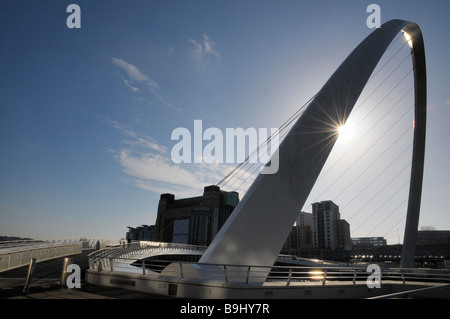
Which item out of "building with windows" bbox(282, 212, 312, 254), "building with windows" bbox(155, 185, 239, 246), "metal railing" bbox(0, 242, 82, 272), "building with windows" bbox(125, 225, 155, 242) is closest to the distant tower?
"building with windows" bbox(282, 212, 312, 254)

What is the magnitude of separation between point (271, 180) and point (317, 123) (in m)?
3.72

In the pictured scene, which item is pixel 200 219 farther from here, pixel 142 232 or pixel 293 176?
pixel 293 176

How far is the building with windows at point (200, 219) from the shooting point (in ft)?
390

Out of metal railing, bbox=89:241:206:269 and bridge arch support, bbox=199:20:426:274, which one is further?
metal railing, bbox=89:241:206:269

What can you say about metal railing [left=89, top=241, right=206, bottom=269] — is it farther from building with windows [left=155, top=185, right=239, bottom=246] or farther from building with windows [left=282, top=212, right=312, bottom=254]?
building with windows [left=282, top=212, right=312, bottom=254]

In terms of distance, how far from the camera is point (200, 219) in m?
120

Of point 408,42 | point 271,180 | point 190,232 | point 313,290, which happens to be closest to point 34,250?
point 271,180

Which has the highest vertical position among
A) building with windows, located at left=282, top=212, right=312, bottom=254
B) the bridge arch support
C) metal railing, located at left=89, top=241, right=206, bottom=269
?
the bridge arch support

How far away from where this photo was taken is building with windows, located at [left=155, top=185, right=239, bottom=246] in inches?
4680

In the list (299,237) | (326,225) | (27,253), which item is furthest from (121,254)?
(299,237)

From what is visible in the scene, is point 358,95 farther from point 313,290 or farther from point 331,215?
point 331,215

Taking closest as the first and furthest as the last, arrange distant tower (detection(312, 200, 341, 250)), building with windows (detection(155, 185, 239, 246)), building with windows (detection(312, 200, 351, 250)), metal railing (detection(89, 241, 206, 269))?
metal railing (detection(89, 241, 206, 269)), building with windows (detection(155, 185, 239, 246)), building with windows (detection(312, 200, 351, 250)), distant tower (detection(312, 200, 341, 250))

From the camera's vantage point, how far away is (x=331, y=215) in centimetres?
12394
